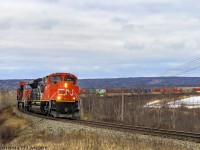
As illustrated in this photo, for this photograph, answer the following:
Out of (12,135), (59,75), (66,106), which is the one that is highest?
(59,75)

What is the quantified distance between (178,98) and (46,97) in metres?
61.7

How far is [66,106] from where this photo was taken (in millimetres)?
32625

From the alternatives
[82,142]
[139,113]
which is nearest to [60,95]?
[82,142]

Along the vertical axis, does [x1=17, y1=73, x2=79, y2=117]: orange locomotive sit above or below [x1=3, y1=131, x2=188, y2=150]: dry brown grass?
above

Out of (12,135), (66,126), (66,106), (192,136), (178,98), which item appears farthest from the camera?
(178,98)

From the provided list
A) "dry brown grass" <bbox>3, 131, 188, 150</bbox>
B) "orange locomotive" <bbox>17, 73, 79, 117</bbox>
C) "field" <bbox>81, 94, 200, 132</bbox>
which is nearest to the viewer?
"dry brown grass" <bbox>3, 131, 188, 150</bbox>

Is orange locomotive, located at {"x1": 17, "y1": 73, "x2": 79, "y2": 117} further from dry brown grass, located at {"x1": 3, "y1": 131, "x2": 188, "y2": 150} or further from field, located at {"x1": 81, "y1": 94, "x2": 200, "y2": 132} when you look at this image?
field, located at {"x1": 81, "y1": 94, "x2": 200, "y2": 132}

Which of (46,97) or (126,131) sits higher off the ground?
(46,97)

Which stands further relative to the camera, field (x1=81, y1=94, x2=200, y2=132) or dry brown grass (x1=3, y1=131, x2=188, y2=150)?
field (x1=81, y1=94, x2=200, y2=132)

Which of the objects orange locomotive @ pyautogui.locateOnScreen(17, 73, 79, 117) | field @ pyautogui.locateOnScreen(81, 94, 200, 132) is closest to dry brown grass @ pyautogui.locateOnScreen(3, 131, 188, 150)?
orange locomotive @ pyautogui.locateOnScreen(17, 73, 79, 117)

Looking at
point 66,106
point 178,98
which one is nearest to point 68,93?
point 66,106

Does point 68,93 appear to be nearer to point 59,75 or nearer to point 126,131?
point 59,75

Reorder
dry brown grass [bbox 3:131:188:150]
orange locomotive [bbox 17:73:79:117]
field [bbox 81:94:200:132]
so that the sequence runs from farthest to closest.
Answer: field [bbox 81:94:200:132]
orange locomotive [bbox 17:73:79:117]
dry brown grass [bbox 3:131:188:150]

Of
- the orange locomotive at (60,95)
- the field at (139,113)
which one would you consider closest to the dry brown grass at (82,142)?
the orange locomotive at (60,95)
